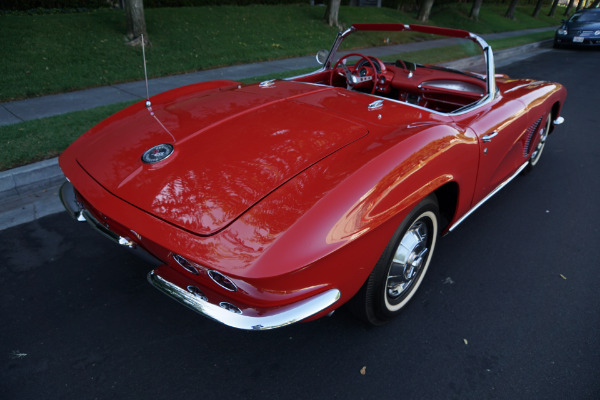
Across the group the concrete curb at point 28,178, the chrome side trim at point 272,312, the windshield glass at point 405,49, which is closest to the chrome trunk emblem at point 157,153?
the chrome side trim at point 272,312

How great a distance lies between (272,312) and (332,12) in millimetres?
11826

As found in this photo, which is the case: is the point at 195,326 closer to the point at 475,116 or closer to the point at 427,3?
the point at 475,116

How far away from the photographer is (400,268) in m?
2.12

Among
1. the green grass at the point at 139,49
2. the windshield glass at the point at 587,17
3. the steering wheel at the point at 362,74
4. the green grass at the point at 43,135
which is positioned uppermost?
the windshield glass at the point at 587,17

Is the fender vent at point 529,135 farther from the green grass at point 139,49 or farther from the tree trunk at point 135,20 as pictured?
the tree trunk at point 135,20

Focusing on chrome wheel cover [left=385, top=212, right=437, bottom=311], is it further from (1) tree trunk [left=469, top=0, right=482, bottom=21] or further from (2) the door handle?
(1) tree trunk [left=469, top=0, right=482, bottom=21]

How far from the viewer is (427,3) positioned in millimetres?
15789

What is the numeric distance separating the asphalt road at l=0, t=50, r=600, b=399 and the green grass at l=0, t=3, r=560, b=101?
435 centimetres

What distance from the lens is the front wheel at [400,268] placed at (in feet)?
6.31

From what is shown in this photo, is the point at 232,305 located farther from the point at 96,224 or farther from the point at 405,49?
the point at 405,49

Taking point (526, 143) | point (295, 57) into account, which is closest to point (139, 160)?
point (526, 143)

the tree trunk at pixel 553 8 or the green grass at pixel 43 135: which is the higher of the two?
the tree trunk at pixel 553 8

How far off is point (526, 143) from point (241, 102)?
227 cm

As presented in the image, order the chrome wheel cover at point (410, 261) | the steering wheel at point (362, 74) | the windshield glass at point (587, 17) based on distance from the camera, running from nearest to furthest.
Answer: the chrome wheel cover at point (410, 261)
the steering wheel at point (362, 74)
the windshield glass at point (587, 17)
